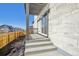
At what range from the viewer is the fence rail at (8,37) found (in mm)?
3406

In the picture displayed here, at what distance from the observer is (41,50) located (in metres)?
3.09

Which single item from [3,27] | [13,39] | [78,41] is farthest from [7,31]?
[78,41]

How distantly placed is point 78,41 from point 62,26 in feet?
2.63

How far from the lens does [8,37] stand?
3.66 meters

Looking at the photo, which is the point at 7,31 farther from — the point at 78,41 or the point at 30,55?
the point at 78,41

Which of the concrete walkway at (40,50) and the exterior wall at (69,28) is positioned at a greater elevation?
the exterior wall at (69,28)

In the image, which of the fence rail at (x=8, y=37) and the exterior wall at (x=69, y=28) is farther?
the fence rail at (x=8, y=37)

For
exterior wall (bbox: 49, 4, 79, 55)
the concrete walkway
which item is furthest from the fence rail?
exterior wall (bbox: 49, 4, 79, 55)

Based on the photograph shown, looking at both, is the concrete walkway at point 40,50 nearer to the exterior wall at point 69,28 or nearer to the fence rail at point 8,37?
the exterior wall at point 69,28

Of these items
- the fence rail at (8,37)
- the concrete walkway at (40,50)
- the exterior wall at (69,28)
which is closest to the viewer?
the exterior wall at (69,28)

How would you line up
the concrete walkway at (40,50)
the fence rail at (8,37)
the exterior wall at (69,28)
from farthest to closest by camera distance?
1. the fence rail at (8,37)
2. the concrete walkway at (40,50)
3. the exterior wall at (69,28)

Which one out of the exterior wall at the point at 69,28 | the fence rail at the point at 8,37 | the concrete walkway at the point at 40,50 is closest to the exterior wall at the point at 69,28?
the exterior wall at the point at 69,28

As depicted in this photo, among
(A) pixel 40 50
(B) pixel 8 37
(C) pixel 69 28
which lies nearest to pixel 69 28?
(C) pixel 69 28

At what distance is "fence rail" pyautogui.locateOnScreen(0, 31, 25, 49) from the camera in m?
3.41
